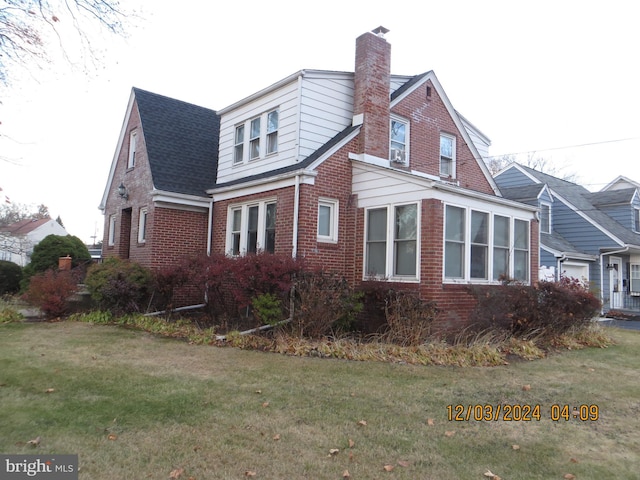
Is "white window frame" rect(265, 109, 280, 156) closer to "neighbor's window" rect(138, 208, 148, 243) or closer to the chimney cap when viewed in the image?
the chimney cap

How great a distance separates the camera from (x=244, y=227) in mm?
12312

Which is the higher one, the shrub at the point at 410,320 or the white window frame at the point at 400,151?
the white window frame at the point at 400,151

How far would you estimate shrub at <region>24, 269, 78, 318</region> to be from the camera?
12.0m

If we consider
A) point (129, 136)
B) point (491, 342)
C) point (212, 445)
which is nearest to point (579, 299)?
point (491, 342)

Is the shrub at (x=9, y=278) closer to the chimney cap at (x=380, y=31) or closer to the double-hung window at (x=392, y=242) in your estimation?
the double-hung window at (x=392, y=242)

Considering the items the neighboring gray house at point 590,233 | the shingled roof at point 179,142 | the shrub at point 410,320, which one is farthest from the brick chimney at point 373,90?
the neighboring gray house at point 590,233

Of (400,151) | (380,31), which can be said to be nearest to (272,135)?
(400,151)

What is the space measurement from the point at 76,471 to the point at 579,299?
9446 millimetres

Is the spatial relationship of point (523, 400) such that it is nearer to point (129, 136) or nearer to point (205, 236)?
point (205, 236)

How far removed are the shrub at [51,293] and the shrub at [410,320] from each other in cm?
871

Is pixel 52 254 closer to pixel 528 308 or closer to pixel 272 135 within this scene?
pixel 272 135

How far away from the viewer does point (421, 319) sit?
836cm

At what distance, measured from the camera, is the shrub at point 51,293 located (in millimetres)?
12016

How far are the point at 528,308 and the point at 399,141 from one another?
19.0ft
